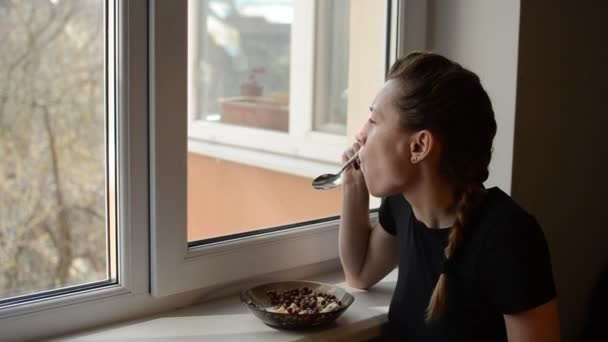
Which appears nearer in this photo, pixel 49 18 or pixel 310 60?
pixel 49 18

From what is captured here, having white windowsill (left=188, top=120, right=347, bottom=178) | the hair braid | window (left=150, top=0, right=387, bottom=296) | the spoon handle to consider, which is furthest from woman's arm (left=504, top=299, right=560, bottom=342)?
white windowsill (left=188, top=120, right=347, bottom=178)

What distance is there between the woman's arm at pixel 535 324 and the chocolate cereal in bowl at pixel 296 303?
12.0 inches

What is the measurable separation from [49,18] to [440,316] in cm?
83

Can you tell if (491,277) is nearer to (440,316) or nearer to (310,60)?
(440,316)

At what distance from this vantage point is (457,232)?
4.35ft

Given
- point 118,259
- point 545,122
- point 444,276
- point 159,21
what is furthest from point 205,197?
point 545,122

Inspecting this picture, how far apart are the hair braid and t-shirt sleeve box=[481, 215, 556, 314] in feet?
0.18

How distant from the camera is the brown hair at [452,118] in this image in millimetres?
1284

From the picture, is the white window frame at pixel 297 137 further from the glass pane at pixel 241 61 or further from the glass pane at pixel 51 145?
the glass pane at pixel 51 145

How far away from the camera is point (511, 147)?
69.5 inches

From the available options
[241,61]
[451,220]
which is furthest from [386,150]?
[241,61]

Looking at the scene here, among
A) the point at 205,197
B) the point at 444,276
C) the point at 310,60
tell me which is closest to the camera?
the point at 444,276

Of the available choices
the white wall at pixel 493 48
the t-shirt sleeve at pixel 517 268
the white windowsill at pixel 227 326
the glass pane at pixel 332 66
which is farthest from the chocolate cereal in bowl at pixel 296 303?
the white wall at pixel 493 48

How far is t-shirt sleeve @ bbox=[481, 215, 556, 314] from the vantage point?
125cm
